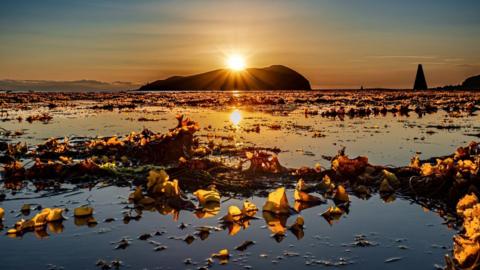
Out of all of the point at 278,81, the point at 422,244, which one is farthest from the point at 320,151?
the point at 278,81

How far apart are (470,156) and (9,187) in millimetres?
6501

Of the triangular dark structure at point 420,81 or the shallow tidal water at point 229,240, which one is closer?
the shallow tidal water at point 229,240

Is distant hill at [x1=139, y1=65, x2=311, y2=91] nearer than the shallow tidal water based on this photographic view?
No

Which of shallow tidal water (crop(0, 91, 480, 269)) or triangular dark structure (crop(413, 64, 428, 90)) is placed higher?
triangular dark structure (crop(413, 64, 428, 90))

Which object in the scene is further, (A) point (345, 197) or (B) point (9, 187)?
(B) point (9, 187)

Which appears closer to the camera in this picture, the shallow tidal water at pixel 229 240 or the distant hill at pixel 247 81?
the shallow tidal water at pixel 229 240

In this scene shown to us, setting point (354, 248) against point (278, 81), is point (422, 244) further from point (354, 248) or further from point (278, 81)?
point (278, 81)

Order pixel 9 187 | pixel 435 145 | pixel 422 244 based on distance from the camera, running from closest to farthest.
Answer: pixel 422 244, pixel 9 187, pixel 435 145

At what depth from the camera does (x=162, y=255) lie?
3.61 meters

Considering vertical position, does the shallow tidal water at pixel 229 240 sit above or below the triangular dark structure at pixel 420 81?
below

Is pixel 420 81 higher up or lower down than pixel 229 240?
higher up

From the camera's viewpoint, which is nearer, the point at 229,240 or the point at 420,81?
the point at 229,240

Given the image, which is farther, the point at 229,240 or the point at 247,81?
the point at 247,81

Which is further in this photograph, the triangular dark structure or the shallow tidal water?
the triangular dark structure
